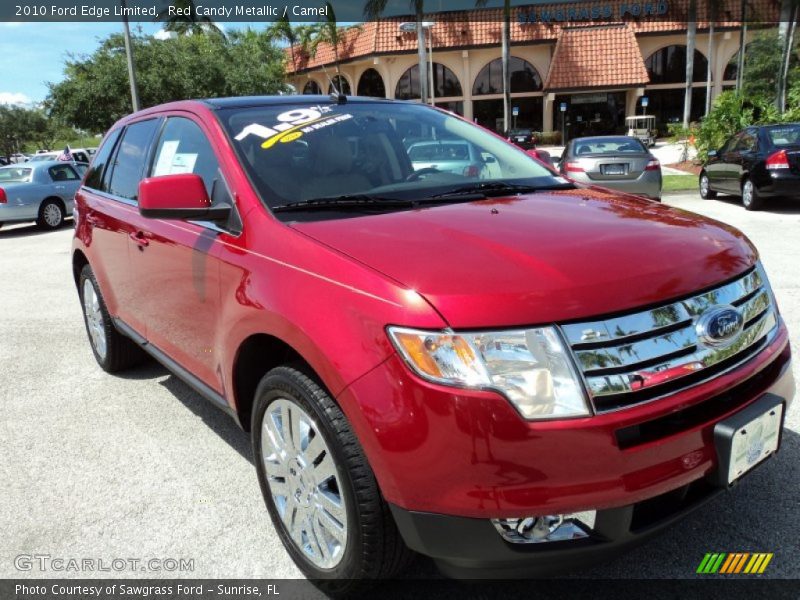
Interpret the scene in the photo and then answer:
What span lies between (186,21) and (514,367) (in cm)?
3940

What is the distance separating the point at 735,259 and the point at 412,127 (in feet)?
5.97

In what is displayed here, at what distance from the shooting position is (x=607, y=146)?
1234cm

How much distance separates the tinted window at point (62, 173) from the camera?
50.0 feet

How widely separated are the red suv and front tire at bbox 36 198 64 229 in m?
14.1

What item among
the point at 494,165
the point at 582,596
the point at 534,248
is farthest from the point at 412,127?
the point at 582,596

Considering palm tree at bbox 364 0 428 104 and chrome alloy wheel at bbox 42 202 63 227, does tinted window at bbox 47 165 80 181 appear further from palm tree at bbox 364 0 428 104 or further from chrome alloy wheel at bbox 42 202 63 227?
palm tree at bbox 364 0 428 104

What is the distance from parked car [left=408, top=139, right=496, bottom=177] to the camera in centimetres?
316

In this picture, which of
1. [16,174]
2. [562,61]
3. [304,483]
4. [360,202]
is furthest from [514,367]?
[562,61]

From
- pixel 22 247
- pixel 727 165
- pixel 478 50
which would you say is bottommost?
pixel 22 247

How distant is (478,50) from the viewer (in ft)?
143

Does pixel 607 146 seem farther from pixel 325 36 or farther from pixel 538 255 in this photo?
pixel 325 36

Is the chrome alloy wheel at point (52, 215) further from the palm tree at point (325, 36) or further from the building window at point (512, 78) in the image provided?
the building window at point (512, 78)

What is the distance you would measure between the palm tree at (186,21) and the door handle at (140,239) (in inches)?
1355

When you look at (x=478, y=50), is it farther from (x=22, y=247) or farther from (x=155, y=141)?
(x=155, y=141)
